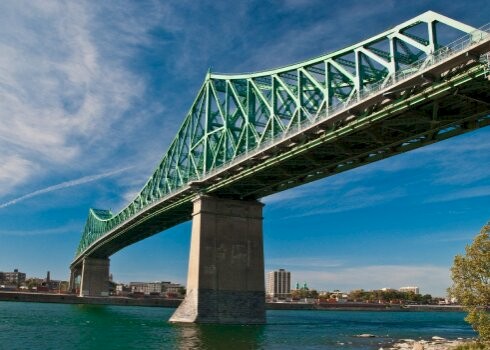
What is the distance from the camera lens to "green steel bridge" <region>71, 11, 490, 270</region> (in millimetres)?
34938

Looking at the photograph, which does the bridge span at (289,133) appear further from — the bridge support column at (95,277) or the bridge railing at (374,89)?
the bridge support column at (95,277)

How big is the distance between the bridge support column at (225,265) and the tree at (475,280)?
110 ft

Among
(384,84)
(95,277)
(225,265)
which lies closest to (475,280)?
(384,84)

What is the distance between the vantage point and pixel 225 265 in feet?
198

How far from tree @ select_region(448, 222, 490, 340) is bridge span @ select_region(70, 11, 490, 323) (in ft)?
34.2

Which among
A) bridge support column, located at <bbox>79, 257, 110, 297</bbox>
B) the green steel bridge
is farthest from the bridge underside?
bridge support column, located at <bbox>79, 257, 110, 297</bbox>

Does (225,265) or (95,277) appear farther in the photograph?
(95,277)

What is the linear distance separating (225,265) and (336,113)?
1003 inches

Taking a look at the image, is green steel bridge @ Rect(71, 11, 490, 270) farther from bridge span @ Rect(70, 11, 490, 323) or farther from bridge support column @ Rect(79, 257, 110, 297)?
bridge support column @ Rect(79, 257, 110, 297)

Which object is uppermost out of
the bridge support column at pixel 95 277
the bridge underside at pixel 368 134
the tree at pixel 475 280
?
the bridge underside at pixel 368 134

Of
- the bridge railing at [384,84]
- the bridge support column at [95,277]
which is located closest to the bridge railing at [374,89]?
the bridge railing at [384,84]

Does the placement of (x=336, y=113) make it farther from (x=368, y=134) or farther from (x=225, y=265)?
(x=225, y=265)

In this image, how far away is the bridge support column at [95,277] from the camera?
148m

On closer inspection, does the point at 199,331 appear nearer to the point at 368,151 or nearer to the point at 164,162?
the point at 368,151
